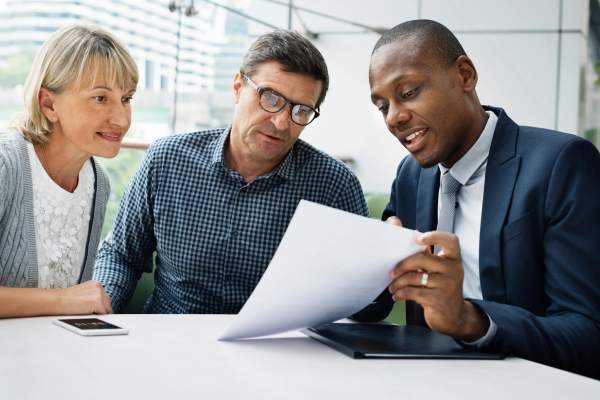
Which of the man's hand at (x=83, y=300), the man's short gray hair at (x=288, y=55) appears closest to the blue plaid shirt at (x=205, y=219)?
the man's short gray hair at (x=288, y=55)

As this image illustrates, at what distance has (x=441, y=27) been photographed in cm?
168

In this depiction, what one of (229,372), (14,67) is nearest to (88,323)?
(229,372)

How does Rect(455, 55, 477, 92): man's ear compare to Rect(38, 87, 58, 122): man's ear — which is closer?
Rect(455, 55, 477, 92): man's ear

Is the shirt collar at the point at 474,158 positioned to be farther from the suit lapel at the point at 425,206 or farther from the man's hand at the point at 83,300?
the man's hand at the point at 83,300

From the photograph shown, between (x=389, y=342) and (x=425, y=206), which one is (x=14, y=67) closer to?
(x=425, y=206)

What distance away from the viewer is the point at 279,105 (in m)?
1.94

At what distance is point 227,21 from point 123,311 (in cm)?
317

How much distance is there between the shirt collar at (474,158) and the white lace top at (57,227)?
930 mm

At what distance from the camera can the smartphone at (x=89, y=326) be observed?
125 centimetres

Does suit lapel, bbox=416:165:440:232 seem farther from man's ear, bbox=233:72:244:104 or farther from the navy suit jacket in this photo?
man's ear, bbox=233:72:244:104

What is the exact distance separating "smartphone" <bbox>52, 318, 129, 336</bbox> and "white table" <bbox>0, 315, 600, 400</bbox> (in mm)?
19

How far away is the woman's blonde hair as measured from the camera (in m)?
1.78

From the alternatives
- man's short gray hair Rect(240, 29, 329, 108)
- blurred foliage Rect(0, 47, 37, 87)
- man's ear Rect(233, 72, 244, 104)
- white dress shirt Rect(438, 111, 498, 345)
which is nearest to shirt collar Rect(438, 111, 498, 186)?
white dress shirt Rect(438, 111, 498, 345)

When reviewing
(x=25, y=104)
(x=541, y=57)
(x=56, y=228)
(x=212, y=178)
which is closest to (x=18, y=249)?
(x=56, y=228)
